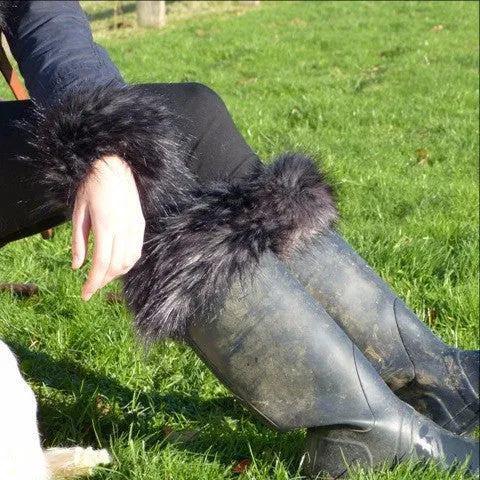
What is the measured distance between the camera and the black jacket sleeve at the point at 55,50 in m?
1.71

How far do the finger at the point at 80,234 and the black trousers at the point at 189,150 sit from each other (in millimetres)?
177

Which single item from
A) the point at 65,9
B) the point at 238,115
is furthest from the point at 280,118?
the point at 65,9

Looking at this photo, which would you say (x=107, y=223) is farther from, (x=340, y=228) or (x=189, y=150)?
(x=340, y=228)

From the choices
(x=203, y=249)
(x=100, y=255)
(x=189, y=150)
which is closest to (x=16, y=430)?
(x=100, y=255)

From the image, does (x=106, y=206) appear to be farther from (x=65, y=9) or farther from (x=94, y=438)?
(x=94, y=438)

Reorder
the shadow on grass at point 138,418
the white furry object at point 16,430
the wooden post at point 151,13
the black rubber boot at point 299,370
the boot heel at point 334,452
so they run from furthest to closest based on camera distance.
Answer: the wooden post at point 151,13 < the shadow on grass at point 138,418 < the boot heel at point 334,452 < the black rubber boot at point 299,370 < the white furry object at point 16,430

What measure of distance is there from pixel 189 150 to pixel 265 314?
16.2 inches

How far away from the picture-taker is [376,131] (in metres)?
5.47

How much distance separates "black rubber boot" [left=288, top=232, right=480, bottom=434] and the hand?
1.59 ft

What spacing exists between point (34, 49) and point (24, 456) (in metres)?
0.90

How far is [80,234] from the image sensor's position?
1.46m

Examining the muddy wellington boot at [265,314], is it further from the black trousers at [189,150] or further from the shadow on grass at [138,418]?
the shadow on grass at [138,418]

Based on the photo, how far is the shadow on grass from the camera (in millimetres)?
2037

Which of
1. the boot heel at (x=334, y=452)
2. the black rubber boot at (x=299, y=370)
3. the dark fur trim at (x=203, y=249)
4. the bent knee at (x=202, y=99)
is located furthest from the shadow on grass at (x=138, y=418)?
the bent knee at (x=202, y=99)
